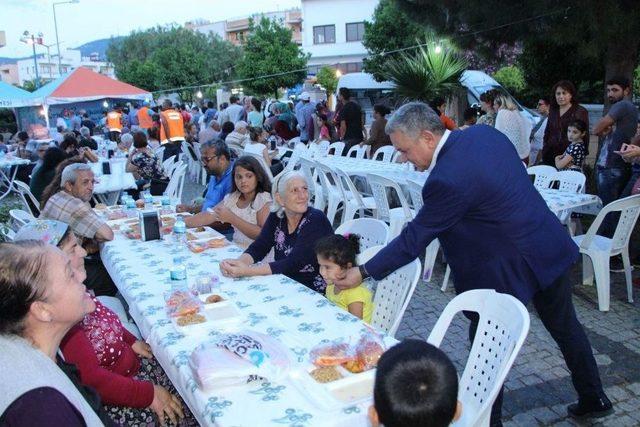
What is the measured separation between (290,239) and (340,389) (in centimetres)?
159

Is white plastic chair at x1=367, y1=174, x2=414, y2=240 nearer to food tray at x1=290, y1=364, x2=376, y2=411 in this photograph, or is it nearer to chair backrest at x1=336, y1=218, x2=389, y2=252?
chair backrest at x1=336, y1=218, x2=389, y2=252

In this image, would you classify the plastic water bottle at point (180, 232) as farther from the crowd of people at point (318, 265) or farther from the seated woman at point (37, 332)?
the seated woman at point (37, 332)

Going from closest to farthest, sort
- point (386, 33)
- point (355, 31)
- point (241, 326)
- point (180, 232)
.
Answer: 1. point (241, 326)
2. point (180, 232)
3. point (386, 33)
4. point (355, 31)

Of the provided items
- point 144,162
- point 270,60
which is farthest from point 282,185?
point 270,60

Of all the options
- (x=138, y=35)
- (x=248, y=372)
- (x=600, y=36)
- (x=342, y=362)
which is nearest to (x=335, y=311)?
(x=342, y=362)

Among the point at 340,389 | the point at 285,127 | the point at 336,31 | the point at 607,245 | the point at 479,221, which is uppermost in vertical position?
the point at 336,31

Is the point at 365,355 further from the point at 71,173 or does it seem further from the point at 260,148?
the point at 260,148

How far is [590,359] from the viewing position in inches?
106

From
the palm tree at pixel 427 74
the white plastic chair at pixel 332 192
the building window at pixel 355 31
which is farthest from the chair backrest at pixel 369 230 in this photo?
the building window at pixel 355 31

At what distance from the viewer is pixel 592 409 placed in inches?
110

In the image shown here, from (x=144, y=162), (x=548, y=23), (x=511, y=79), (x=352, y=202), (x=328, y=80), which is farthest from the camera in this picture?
(x=328, y=80)

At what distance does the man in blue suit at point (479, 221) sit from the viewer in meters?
2.35

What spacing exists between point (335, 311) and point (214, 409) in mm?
884

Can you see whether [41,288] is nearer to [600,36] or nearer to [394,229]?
[394,229]
